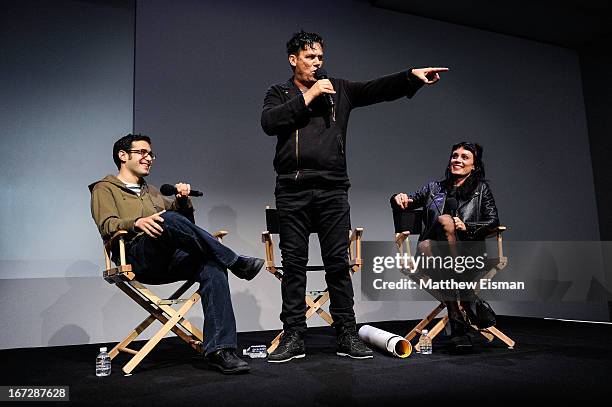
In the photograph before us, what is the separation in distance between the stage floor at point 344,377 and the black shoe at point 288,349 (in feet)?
0.14

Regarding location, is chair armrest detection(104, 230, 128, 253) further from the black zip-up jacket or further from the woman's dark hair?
the woman's dark hair

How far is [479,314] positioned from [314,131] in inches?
51.1

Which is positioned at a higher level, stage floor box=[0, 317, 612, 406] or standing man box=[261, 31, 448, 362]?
standing man box=[261, 31, 448, 362]

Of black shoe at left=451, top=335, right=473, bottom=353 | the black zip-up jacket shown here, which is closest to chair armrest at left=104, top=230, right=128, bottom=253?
the black zip-up jacket

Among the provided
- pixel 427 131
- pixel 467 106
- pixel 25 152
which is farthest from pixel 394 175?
→ pixel 25 152

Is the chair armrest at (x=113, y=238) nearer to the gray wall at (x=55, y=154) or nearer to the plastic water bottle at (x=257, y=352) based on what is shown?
the plastic water bottle at (x=257, y=352)

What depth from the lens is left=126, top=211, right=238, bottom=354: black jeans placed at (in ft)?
7.37

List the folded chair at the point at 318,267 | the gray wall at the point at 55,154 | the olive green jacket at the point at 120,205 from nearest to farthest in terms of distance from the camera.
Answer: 1. the olive green jacket at the point at 120,205
2. the folded chair at the point at 318,267
3. the gray wall at the point at 55,154

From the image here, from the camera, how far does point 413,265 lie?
116 inches

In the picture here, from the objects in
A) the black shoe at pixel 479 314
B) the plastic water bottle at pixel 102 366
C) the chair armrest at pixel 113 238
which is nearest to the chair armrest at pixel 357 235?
the black shoe at pixel 479 314

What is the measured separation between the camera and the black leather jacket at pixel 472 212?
2.88m

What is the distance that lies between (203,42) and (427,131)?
2378 mm

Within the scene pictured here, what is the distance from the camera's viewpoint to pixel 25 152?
11.8ft

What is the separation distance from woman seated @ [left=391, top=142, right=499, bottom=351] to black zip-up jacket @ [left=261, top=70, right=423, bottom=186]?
642 mm
